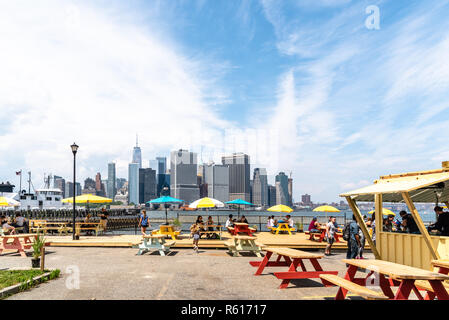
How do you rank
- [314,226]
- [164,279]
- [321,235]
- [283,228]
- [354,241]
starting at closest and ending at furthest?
1. [164,279]
2. [354,241]
3. [321,235]
4. [314,226]
5. [283,228]

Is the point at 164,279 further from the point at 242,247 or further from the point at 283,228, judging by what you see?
the point at 283,228

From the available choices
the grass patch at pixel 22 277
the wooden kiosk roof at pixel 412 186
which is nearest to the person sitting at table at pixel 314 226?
the wooden kiosk roof at pixel 412 186

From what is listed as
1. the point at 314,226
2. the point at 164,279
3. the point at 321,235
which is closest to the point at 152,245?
the point at 164,279

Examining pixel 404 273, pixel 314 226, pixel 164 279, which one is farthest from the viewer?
pixel 314 226

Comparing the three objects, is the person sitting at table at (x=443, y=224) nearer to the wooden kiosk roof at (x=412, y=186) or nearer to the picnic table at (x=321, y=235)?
the wooden kiosk roof at (x=412, y=186)

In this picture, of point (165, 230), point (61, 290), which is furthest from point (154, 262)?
point (165, 230)

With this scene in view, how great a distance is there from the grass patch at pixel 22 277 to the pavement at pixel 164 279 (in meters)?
0.22

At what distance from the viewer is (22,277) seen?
8.41 meters

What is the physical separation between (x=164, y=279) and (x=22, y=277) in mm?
3642

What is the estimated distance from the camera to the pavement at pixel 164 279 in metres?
7.34
